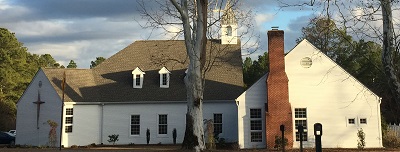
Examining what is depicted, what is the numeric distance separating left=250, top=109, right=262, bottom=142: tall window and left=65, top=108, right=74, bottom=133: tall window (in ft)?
42.4

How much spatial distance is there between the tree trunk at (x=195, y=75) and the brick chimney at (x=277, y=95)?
731 cm

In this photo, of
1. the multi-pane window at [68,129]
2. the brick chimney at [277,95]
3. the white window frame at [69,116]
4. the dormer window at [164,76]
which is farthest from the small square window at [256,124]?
the multi-pane window at [68,129]

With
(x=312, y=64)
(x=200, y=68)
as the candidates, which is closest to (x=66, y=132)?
(x=200, y=68)

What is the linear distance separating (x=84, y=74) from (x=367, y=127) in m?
20.6

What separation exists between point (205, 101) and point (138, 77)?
18.7 feet

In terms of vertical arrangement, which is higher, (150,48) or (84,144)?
(150,48)

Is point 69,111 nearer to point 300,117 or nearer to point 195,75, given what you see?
point 195,75

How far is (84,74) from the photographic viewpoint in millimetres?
34812

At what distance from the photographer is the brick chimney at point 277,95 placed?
2678 centimetres

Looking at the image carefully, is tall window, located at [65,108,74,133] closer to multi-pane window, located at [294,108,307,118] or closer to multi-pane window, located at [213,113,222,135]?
multi-pane window, located at [213,113,222,135]

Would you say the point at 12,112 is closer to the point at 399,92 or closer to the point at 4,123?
the point at 4,123

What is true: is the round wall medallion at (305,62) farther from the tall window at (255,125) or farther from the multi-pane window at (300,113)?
the tall window at (255,125)

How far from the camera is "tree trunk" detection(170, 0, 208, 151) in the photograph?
20.4 metres

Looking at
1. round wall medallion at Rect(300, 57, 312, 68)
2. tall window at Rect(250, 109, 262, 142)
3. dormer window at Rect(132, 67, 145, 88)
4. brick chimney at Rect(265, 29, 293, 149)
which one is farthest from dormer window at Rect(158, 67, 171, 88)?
round wall medallion at Rect(300, 57, 312, 68)
